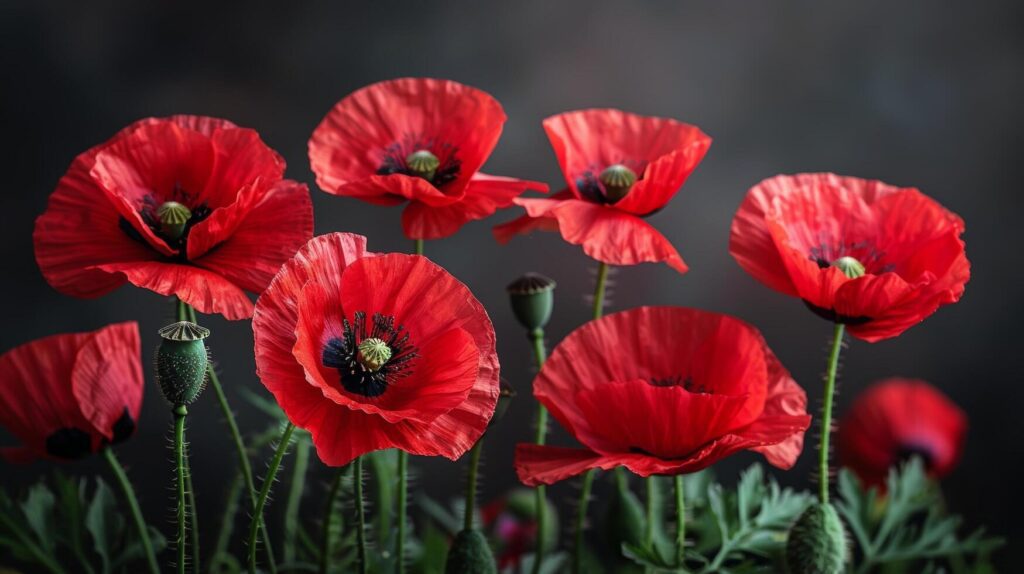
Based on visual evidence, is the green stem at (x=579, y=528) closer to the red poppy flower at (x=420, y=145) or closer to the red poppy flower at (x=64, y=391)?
the red poppy flower at (x=420, y=145)

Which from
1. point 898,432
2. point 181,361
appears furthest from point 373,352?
point 898,432

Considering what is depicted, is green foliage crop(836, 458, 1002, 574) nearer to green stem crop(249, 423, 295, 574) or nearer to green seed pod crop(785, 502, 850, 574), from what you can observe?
green seed pod crop(785, 502, 850, 574)

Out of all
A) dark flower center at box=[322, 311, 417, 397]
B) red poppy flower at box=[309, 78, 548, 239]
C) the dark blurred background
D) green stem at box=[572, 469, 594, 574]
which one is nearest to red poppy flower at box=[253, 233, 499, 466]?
dark flower center at box=[322, 311, 417, 397]

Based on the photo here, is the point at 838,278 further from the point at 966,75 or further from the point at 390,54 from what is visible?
the point at 966,75

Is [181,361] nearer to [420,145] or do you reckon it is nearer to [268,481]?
[268,481]

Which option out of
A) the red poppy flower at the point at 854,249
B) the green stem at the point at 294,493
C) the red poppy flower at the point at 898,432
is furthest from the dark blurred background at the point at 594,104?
the red poppy flower at the point at 854,249

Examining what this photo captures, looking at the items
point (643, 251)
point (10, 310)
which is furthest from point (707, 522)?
point (10, 310)
